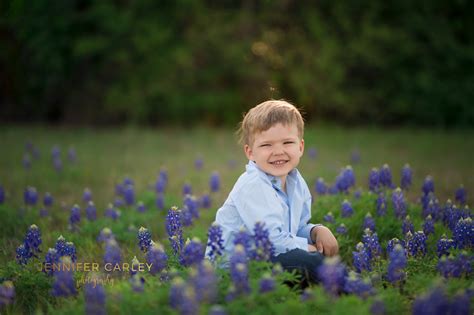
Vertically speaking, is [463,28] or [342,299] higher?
[463,28]

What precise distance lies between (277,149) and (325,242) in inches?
26.4

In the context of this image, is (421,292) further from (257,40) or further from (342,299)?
(257,40)

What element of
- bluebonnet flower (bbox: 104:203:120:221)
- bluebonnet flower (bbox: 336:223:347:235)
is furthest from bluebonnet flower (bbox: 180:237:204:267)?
bluebonnet flower (bbox: 104:203:120:221)

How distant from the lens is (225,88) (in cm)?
1369

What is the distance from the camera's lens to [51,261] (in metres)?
3.45

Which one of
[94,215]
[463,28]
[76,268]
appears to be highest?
[463,28]

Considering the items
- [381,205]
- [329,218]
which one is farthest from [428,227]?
[329,218]

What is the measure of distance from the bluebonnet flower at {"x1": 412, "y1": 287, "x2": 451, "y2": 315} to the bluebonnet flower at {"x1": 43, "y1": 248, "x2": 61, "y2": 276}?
2047 mm

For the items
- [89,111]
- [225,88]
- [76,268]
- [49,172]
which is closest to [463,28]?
[225,88]

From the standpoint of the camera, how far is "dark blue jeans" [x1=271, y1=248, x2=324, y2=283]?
127 inches

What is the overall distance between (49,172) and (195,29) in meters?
6.67

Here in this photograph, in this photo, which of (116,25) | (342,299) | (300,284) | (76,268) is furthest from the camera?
(116,25)

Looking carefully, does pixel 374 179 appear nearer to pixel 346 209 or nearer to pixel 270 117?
pixel 346 209

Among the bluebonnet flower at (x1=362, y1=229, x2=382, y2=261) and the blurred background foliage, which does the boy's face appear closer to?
the bluebonnet flower at (x1=362, y1=229, x2=382, y2=261)
